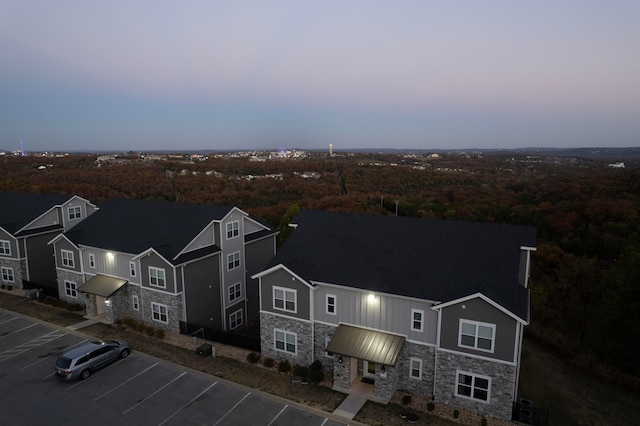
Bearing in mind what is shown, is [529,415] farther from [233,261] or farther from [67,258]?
[67,258]

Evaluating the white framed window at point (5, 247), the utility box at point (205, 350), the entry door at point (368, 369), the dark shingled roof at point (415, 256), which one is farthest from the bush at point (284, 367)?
the white framed window at point (5, 247)

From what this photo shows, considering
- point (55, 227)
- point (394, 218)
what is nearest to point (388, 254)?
point (394, 218)

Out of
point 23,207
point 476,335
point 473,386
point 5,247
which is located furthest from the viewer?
point 23,207

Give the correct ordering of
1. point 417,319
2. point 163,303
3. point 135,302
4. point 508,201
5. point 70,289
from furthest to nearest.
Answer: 1. point 508,201
2. point 70,289
3. point 135,302
4. point 163,303
5. point 417,319

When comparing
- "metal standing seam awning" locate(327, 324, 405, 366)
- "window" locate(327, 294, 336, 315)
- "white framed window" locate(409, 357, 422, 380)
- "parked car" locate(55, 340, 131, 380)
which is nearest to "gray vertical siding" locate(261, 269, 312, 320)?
"window" locate(327, 294, 336, 315)

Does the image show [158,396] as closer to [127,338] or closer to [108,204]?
[127,338]

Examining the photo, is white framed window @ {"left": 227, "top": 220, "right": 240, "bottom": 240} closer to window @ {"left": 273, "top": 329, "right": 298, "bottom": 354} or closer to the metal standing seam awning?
window @ {"left": 273, "top": 329, "right": 298, "bottom": 354}

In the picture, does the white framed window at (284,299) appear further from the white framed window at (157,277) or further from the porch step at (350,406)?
the white framed window at (157,277)

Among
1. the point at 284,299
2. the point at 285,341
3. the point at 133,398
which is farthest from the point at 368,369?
the point at 133,398
